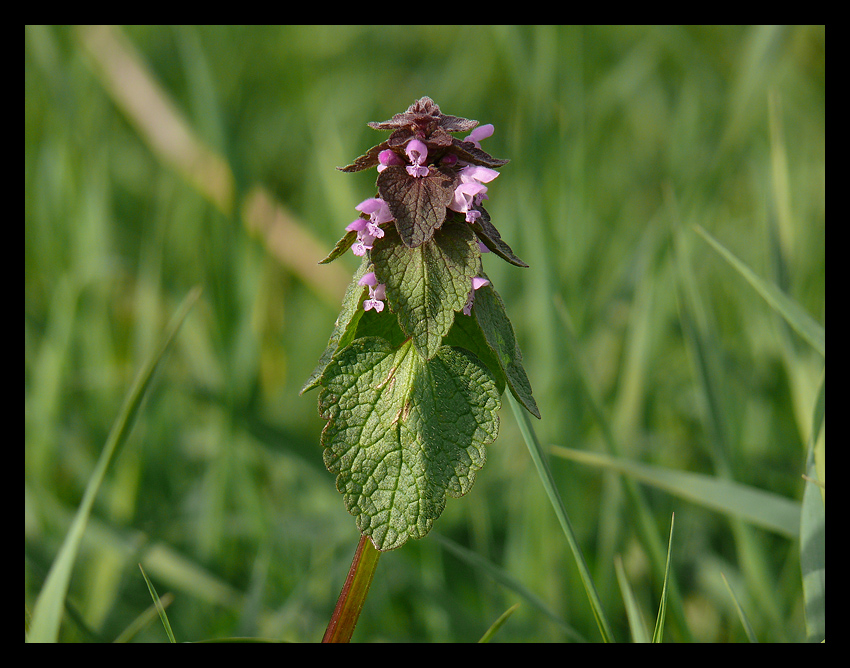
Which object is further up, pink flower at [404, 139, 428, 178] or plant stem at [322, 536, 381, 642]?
pink flower at [404, 139, 428, 178]

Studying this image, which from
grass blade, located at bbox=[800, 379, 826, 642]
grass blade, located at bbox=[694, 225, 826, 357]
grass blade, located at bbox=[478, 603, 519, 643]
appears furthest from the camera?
grass blade, located at bbox=[694, 225, 826, 357]

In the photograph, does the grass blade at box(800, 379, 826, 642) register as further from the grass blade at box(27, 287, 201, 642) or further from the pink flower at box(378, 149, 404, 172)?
the grass blade at box(27, 287, 201, 642)

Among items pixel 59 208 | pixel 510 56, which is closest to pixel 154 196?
pixel 59 208

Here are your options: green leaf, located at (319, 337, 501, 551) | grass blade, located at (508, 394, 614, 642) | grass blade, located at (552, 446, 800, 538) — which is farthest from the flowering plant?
grass blade, located at (552, 446, 800, 538)

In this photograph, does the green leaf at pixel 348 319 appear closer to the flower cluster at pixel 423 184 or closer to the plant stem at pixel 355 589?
the flower cluster at pixel 423 184

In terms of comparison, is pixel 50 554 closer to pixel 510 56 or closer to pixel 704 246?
pixel 510 56
